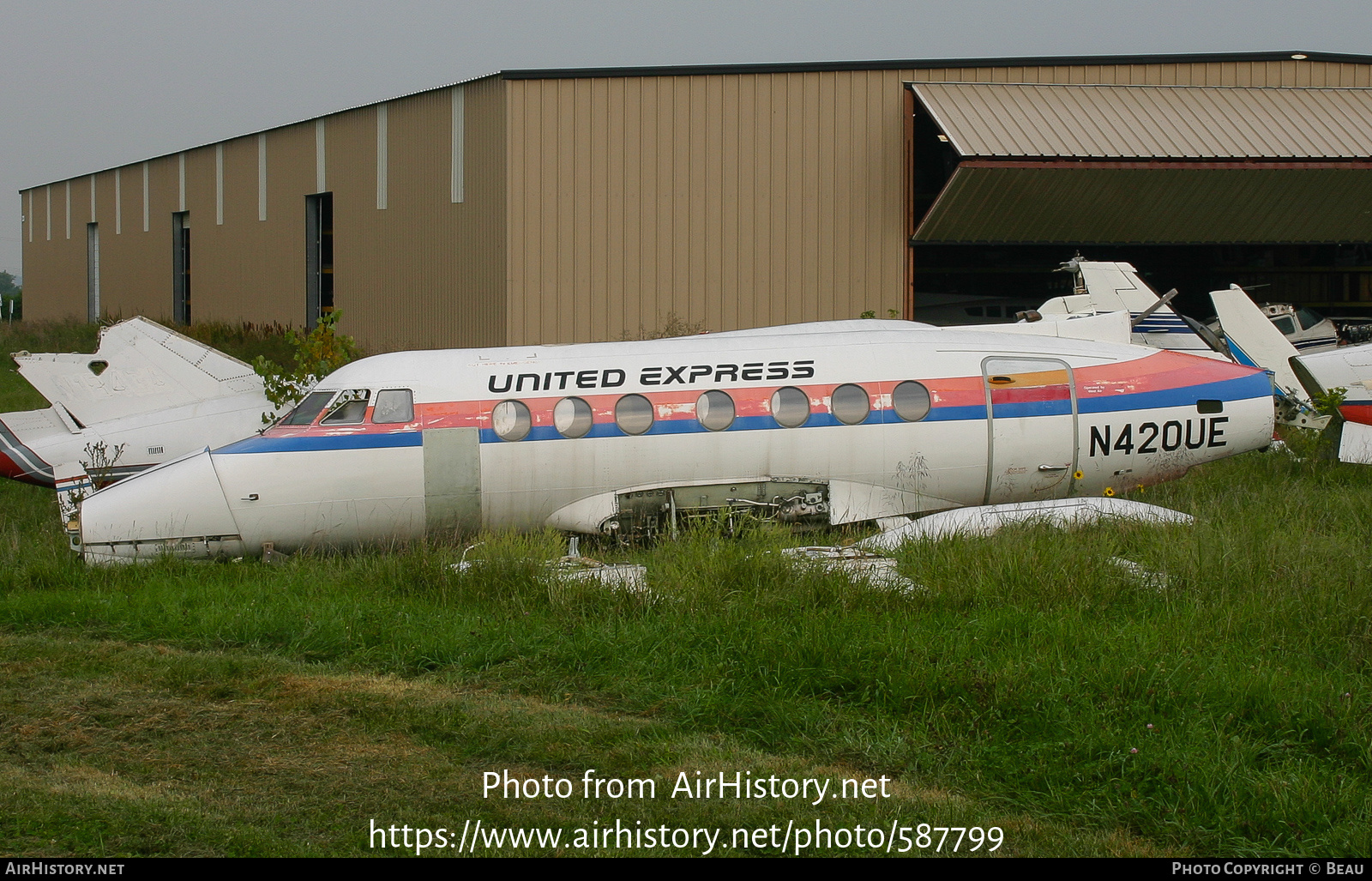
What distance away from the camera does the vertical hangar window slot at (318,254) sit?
1404 inches

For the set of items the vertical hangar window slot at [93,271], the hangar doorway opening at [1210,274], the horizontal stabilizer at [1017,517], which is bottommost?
the horizontal stabilizer at [1017,517]

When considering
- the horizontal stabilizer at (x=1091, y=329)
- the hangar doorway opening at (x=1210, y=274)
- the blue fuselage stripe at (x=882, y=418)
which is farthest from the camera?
the hangar doorway opening at (x=1210, y=274)

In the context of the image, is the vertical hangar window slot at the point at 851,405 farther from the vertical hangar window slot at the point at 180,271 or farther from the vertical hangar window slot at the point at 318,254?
the vertical hangar window slot at the point at 180,271

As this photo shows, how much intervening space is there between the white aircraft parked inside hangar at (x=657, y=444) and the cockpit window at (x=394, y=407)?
2 centimetres

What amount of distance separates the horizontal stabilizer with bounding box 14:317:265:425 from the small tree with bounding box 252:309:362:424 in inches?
30.8

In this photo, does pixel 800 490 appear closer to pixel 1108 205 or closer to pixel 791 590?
pixel 791 590

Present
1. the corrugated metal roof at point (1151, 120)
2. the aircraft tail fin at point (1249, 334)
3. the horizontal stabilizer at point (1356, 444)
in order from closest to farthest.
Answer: the horizontal stabilizer at point (1356, 444) < the aircraft tail fin at point (1249, 334) < the corrugated metal roof at point (1151, 120)

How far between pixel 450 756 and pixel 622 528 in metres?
6.23

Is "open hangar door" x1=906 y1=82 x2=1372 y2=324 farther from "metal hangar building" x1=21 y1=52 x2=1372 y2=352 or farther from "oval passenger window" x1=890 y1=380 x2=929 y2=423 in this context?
"oval passenger window" x1=890 y1=380 x2=929 y2=423

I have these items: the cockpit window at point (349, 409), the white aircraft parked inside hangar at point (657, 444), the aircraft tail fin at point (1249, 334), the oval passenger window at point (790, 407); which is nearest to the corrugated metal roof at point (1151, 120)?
the aircraft tail fin at point (1249, 334)

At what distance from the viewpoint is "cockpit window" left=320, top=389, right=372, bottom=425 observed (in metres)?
12.7

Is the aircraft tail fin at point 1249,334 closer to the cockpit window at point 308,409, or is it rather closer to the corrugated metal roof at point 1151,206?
the corrugated metal roof at point 1151,206

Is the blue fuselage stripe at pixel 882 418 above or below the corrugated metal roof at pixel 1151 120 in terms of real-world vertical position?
below

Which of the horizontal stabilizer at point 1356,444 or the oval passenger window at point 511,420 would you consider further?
the horizontal stabilizer at point 1356,444
